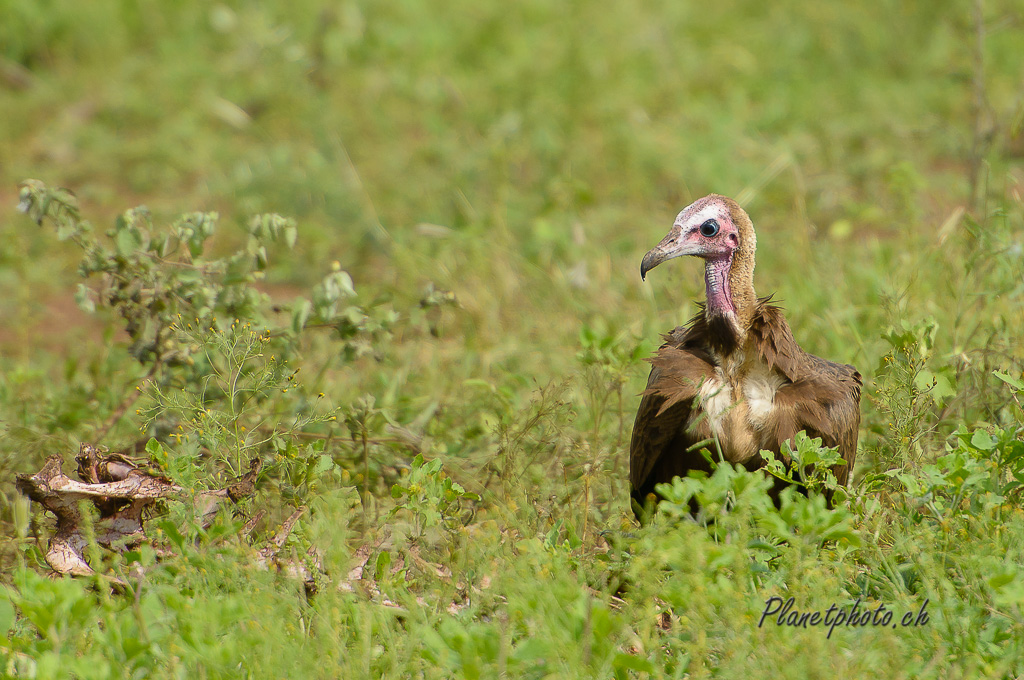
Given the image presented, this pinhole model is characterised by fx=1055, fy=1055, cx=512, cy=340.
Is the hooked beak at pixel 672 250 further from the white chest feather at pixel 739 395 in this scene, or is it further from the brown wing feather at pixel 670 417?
the white chest feather at pixel 739 395

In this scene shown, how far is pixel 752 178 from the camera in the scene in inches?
248

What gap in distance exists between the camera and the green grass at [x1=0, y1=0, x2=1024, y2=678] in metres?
2.55

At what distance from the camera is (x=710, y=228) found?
11.0 ft

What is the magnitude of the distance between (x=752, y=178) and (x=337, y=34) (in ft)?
11.7

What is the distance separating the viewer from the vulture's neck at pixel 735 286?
10.8 ft

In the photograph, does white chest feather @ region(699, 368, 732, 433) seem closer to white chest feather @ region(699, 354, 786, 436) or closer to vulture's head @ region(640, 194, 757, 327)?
white chest feather @ region(699, 354, 786, 436)

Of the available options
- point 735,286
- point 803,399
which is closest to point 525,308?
point 735,286

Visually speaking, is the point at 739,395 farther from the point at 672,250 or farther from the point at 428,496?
the point at 428,496
